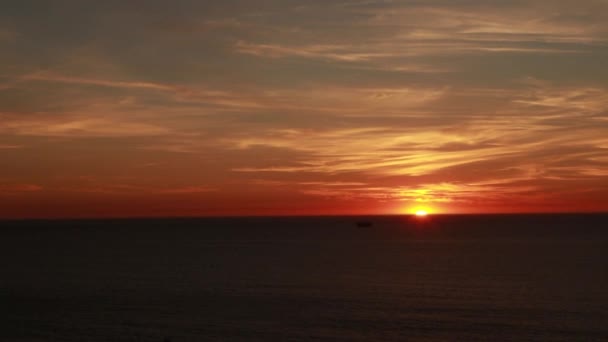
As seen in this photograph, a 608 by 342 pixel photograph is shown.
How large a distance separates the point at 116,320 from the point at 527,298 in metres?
36.0

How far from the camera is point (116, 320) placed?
53750 millimetres

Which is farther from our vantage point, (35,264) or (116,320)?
(35,264)

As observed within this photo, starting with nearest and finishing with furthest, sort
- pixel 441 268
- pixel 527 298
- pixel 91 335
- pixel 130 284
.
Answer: pixel 91 335
pixel 527 298
pixel 130 284
pixel 441 268

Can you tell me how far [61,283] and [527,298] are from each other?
50.5 m

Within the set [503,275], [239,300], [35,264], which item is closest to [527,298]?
[503,275]

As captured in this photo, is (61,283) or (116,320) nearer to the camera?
(116,320)

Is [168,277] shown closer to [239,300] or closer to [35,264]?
[239,300]

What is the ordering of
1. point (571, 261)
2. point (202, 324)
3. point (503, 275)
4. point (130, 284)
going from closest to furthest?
1. point (202, 324)
2. point (130, 284)
3. point (503, 275)
4. point (571, 261)

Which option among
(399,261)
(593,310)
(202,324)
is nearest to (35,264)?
(399,261)

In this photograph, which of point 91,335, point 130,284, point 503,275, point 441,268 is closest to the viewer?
point 91,335

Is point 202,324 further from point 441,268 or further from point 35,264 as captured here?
point 35,264

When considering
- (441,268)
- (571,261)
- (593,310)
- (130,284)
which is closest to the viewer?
(593,310)

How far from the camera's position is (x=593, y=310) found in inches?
2237

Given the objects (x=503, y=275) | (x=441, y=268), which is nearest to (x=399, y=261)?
(x=441, y=268)
